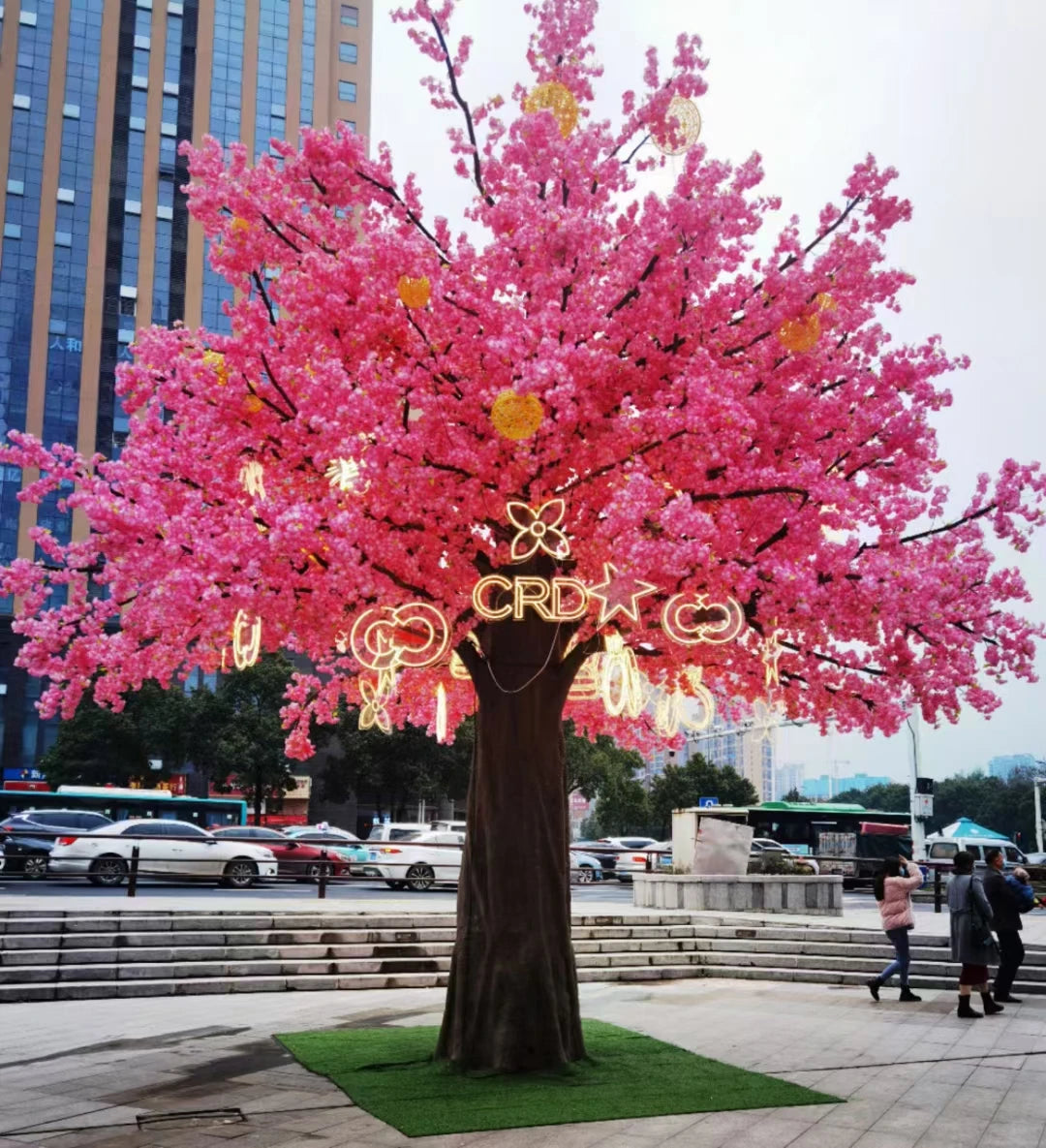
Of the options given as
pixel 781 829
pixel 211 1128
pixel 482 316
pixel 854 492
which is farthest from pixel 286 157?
pixel 781 829

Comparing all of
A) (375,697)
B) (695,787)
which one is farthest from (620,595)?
(695,787)

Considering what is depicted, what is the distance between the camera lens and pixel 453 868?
89.4 feet

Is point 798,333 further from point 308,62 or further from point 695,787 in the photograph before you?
point 308,62

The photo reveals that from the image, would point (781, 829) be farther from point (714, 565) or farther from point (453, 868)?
point (714, 565)

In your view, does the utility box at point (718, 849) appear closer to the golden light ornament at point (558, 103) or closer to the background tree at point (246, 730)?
the golden light ornament at point (558, 103)

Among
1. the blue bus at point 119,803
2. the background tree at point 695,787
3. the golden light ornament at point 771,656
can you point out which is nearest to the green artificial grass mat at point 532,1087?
the golden light ornament at point 771,656

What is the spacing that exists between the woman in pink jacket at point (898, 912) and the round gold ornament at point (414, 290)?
28.5 ft

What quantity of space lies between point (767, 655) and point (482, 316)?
3.83 m

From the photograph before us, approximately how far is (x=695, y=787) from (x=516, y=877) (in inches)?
2429

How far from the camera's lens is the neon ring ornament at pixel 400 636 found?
970 cm

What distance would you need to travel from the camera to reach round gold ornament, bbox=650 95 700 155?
10156 mm

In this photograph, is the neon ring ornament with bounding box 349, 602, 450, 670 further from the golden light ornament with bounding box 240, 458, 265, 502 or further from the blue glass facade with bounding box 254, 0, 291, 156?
the blue glass facade with bounding box 254, 0, 291, 156

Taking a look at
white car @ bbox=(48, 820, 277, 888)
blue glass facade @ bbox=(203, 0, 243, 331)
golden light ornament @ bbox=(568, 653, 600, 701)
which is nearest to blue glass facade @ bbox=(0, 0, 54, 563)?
blue glass facade @ bbox=(203, 0, 243, 331)

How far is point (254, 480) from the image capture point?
9.78 m
